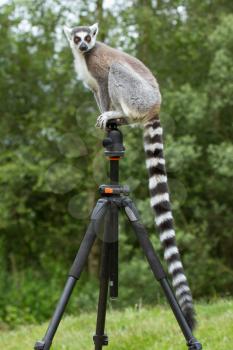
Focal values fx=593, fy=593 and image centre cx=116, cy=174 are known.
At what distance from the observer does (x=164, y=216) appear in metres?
3.09

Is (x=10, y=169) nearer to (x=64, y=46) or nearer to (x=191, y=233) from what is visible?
(x=64, y=46)

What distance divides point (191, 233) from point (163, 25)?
4.16 meters

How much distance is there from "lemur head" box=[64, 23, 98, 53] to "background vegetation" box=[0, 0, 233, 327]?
6.16 m

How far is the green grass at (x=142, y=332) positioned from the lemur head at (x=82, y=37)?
77.3 inches

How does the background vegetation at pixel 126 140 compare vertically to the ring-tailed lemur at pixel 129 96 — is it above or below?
above

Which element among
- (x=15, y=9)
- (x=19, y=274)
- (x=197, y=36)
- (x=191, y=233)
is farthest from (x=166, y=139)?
(x=19, y=274)

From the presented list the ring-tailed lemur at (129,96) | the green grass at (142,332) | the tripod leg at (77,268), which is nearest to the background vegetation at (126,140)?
the green grass at (142,332)

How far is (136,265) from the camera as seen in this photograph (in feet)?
33.3

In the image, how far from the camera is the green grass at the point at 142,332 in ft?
12.9

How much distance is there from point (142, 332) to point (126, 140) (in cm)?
618

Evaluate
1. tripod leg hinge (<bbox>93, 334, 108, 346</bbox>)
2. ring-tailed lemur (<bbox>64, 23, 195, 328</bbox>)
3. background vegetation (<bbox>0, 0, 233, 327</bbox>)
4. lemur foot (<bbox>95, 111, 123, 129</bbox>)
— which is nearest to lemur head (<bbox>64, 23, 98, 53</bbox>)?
ring-tailed lemur (<bbox>64, 23, 195, 328</bbox>)

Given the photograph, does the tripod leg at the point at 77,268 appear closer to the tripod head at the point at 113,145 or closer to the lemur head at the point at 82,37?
the tripod head at the point at 113,145

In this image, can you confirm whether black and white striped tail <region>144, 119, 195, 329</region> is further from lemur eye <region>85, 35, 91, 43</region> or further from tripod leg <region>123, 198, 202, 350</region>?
lemur eye <region>85, 35, 91, 43</region>

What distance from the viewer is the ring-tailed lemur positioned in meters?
3.11
